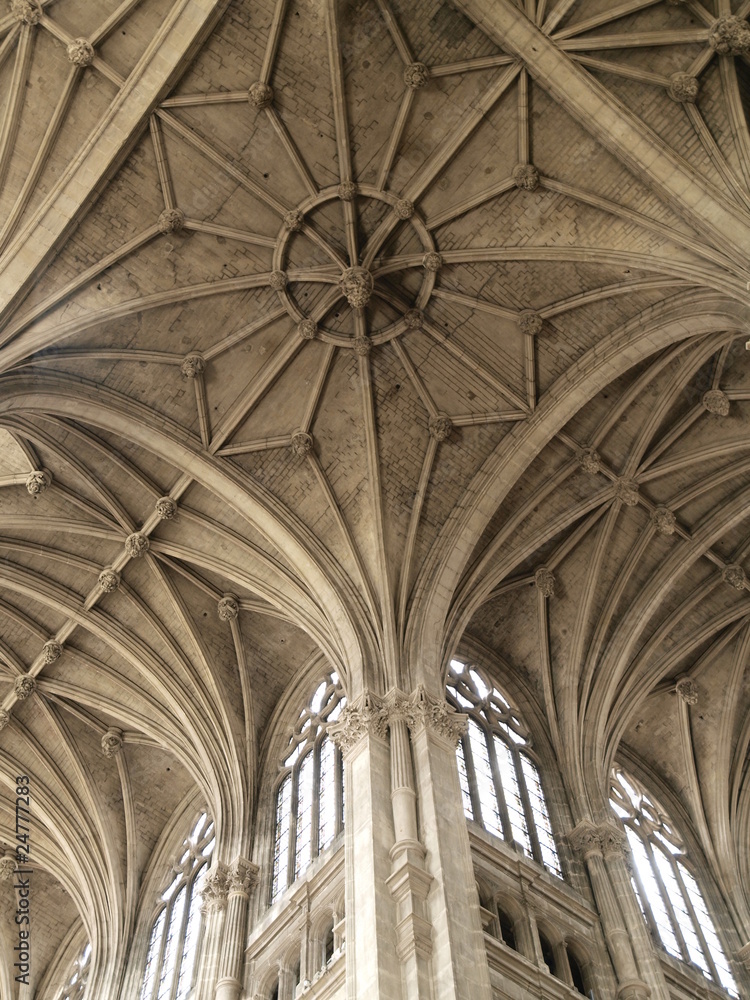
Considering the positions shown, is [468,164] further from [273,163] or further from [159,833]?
[159,833]

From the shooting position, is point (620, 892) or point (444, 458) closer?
point (620, 892)

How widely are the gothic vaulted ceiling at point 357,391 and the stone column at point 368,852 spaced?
130cm

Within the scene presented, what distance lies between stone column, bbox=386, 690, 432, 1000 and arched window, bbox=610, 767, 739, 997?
6325 millimetres

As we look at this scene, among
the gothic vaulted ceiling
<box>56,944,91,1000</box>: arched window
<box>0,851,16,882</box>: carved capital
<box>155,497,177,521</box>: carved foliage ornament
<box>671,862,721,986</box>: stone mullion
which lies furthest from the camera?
<box>0,851,16,882</box>: carved capital

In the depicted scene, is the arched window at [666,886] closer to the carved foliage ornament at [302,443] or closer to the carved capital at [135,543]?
the carved foliage ornament at [302,443]

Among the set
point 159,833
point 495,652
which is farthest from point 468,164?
point 159,833

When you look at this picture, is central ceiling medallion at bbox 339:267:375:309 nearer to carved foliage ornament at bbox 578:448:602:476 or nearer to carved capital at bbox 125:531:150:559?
carved foliage ornament at bbox 578:448:602:476

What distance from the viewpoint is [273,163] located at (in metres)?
19.2

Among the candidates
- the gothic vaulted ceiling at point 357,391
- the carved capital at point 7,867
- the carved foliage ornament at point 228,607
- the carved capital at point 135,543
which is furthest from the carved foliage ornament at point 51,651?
the carved capital at point 7,867

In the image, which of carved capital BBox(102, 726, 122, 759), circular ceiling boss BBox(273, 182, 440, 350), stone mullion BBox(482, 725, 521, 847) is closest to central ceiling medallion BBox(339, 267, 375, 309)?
circular ceiling boss BBox(273, 182, 440, 350)

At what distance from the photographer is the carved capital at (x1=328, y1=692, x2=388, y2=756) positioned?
56.9ft

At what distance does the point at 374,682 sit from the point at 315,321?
271 inches

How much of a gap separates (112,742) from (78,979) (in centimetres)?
492
